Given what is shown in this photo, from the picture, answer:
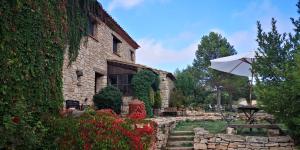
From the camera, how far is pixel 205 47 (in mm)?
38344

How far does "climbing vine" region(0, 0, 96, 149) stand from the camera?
20.4 ft

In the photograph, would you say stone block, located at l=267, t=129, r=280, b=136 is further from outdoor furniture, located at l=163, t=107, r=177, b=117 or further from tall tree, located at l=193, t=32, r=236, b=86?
tall tree, located at l=193, t=32, r=236, b=86

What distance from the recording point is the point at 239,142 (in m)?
8.83

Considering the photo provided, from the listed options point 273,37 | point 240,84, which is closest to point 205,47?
point 240,84

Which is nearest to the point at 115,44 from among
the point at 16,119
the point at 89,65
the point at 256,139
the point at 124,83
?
the point at 124,83

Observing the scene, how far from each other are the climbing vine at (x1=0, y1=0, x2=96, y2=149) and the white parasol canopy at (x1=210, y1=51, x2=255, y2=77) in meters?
9.29

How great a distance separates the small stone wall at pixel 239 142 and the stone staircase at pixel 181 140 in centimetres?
37

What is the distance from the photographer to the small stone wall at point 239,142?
860cm

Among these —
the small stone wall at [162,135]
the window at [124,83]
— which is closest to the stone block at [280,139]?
the small stone wall at [162,135]

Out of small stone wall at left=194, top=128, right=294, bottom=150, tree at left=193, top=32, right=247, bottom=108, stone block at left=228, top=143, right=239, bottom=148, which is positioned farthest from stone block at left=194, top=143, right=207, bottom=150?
tree at left=193, top=32, right=247, bottom=108

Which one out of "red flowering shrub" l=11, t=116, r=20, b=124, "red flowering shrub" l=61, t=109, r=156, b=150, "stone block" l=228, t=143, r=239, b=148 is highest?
"red flowering shrub" l=11, t=116, r=20, b=124

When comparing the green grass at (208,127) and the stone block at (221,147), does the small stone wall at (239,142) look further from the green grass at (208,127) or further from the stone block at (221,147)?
the green grass at (208,127)

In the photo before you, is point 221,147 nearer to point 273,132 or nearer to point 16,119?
point 273,132

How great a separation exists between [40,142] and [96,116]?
137 cm
